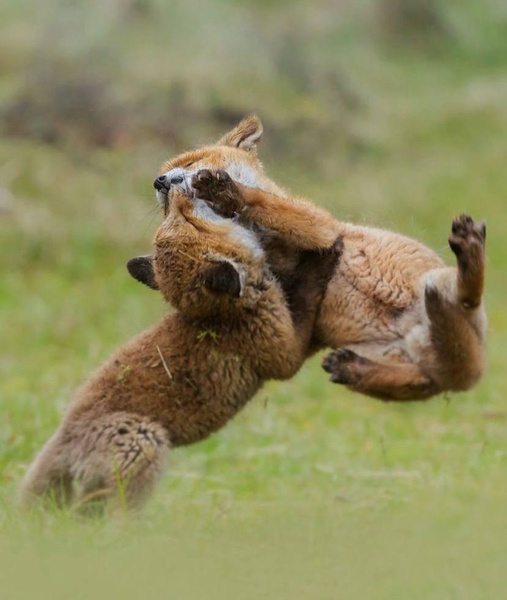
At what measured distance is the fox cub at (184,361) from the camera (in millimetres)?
5297

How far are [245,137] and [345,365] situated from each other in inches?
59.4

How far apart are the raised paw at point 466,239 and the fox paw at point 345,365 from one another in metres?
0.60

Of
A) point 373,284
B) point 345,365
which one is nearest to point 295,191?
point 373,284

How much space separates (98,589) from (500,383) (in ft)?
20.1

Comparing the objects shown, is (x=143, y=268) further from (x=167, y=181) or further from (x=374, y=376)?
(x=374, y=376)

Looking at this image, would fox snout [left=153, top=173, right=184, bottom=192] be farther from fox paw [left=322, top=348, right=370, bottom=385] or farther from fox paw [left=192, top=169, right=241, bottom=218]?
fox paw [left=322, top=348, right=370, bottom=385]

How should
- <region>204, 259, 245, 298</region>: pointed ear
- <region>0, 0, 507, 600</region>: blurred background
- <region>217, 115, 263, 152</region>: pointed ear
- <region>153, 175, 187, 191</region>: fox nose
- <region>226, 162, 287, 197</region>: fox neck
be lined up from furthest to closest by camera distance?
<region>217, 115, 263, 152</region>: pointed ear
<region>226, 162, 287, 197</region>: fox neck
<region>153, 175, 187, 191</region>: fox nose
<region>204, 259, 245, 298</region>: pointed ear
<region>0, 0, 507, 600</region>: blurred background

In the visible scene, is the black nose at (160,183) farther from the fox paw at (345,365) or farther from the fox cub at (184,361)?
the fox paw at (345,365)

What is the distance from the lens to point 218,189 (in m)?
5.26

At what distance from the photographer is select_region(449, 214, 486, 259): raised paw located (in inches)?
187

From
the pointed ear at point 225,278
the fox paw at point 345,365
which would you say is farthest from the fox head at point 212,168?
the fox paw at point 345,365

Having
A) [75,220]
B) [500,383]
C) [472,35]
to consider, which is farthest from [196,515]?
[472,35]

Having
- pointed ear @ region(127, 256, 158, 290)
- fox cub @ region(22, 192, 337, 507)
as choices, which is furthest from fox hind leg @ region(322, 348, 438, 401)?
pointed ear @ region(127, 256, 158, 290)

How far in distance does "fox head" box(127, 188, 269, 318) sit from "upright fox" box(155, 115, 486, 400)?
0.07 m
